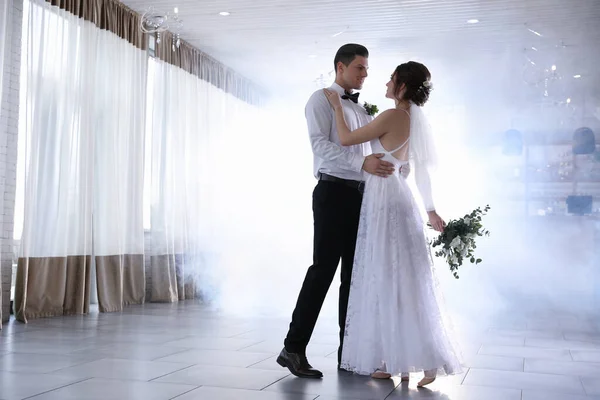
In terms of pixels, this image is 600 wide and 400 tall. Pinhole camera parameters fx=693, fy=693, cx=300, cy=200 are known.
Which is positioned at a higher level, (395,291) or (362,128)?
(362,128)

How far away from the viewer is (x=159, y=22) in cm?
702

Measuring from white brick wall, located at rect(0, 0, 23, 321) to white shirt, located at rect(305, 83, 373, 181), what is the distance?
3.06 meters

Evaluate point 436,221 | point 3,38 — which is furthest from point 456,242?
point 3,38

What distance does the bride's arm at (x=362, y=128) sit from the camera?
317cm

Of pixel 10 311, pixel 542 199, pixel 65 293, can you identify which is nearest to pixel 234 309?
pixel 65 293

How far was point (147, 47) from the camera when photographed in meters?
7.24

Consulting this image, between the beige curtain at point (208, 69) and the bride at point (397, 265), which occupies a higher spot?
the beige curtain at point (208, 69)

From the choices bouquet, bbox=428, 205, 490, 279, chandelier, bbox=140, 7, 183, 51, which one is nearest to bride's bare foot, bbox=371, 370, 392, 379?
bouquet, bbox=428, 205, 490, 279

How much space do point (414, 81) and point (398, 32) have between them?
4.51 m

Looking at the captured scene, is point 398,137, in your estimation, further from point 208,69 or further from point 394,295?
point 208,69

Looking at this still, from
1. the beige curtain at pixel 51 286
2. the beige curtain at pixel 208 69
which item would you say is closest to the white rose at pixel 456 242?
the beige curtain at pixel 51 286

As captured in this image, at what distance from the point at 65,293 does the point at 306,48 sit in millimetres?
4045

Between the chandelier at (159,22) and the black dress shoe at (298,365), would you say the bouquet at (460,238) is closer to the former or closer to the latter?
the black dress shoe at (298,365)

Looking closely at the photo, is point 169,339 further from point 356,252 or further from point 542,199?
point 542,199
